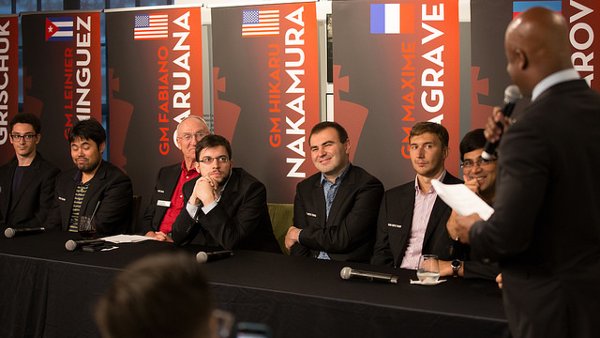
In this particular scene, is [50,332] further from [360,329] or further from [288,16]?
[288,16]

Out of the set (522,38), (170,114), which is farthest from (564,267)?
(170,114)

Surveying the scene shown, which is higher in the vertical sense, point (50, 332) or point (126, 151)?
→ point (126, 151)

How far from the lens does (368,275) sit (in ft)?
9.02

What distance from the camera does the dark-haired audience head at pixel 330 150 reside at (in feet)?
13.5

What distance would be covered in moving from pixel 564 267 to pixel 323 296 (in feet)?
3.00

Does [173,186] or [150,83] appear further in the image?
[150,83]

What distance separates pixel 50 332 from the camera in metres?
3.30

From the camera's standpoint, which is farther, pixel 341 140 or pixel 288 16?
pixel 288 16

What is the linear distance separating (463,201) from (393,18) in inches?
112

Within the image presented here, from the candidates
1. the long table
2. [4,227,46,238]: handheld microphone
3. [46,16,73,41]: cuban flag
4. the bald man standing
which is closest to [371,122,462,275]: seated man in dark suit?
the long table

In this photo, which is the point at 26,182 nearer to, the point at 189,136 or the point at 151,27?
the point at 189,136

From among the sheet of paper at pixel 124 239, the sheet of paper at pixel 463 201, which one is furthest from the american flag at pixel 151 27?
the sheet of paper at pixel 463 201

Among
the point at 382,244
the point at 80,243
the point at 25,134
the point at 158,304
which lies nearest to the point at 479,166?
the point at 382,244

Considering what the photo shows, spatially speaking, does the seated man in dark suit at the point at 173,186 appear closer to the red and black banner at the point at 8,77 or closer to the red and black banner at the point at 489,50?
the red and black banner at the point at 489,50
